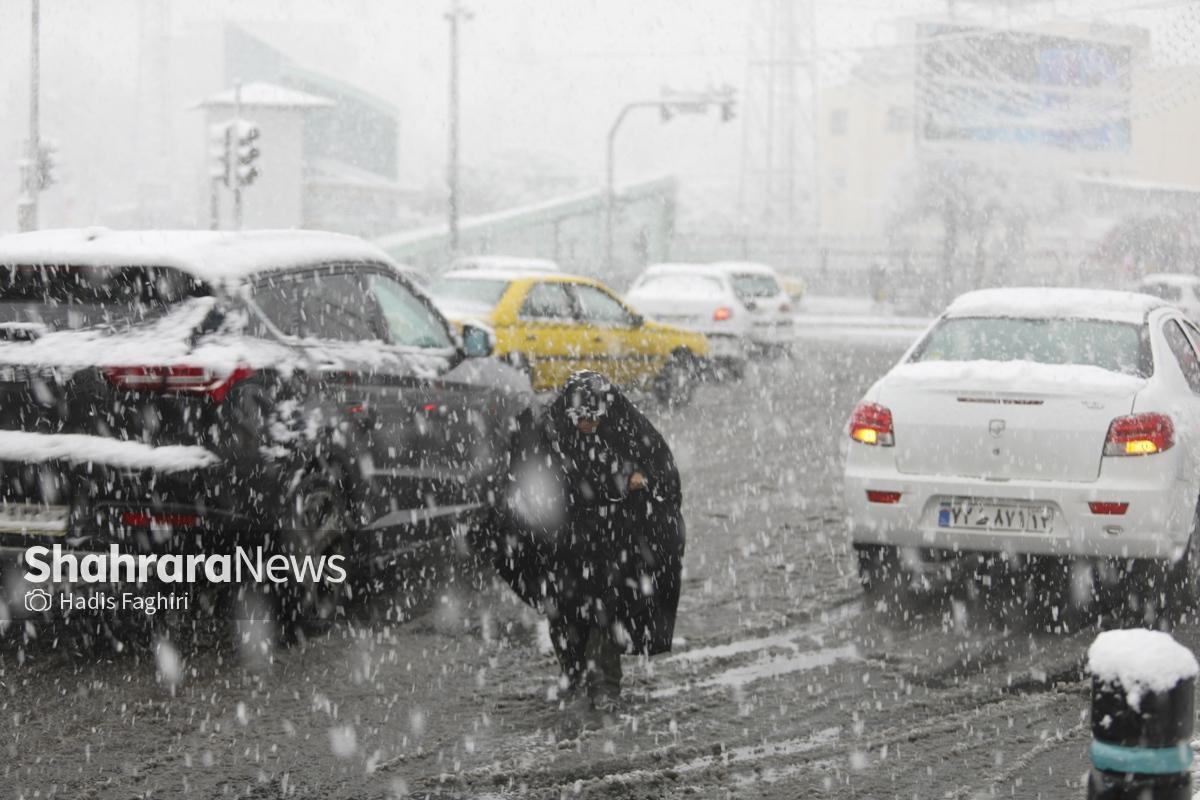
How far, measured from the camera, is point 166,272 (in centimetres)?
616

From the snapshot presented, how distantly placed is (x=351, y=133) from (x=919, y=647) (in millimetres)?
55655

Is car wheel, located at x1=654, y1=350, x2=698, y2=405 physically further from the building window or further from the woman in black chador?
the building window

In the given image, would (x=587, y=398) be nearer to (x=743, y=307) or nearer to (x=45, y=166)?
(x=743, y=307)

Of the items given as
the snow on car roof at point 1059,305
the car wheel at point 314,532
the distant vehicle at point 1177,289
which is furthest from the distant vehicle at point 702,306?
the car wheel at point 314,532

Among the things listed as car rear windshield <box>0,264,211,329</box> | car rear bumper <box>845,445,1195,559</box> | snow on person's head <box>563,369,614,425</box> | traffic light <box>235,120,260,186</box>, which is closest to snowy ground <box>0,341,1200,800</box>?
car rear bumper <box>845,445,1195,559</box>

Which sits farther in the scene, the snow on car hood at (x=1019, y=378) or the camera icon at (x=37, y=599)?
the snow on car hood at (x=1019, y=378)

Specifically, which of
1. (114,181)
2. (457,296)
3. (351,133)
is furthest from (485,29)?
(457,296)

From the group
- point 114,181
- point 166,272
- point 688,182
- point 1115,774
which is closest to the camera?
point 1115,774

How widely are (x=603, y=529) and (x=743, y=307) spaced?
653 inches

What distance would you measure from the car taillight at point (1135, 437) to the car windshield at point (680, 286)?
15.6m

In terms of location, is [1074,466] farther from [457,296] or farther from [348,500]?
[457,296]

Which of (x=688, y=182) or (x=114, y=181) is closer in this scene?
(x=114, y=181)

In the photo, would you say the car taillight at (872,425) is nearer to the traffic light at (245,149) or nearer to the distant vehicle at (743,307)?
the distant vehicle at (743,307)

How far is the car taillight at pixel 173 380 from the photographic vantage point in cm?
586
